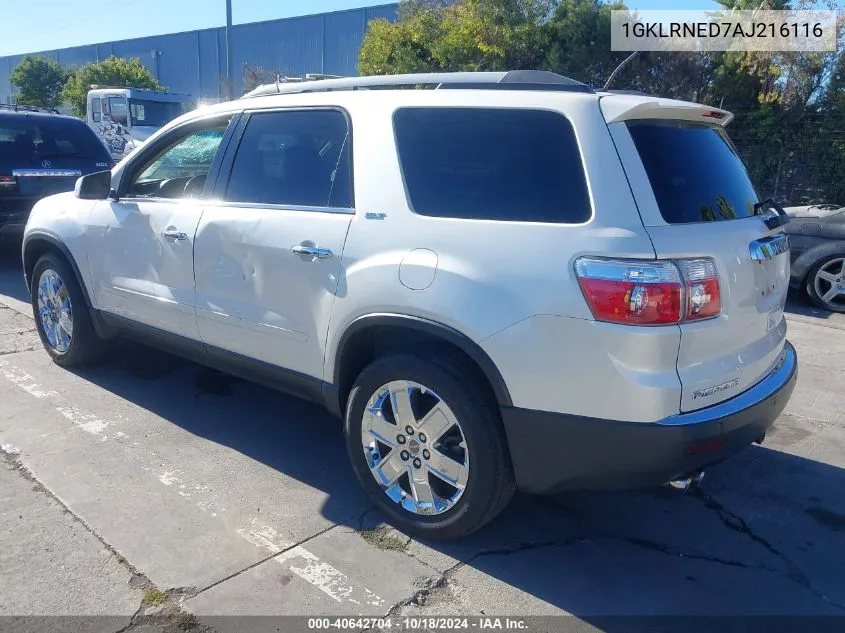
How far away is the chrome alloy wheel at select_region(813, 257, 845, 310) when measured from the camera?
7789 mm

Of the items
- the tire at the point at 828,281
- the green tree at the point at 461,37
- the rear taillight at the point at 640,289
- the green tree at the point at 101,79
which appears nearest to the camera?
the rear taillight at the point at 640,289

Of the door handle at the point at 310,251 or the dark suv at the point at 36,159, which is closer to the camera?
the door handle at the point at 310,251

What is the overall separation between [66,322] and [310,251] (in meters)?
2.77

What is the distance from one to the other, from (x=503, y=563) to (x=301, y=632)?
91 centimetres

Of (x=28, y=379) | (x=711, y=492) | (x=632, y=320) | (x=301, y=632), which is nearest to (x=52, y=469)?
(x=28, y=379)

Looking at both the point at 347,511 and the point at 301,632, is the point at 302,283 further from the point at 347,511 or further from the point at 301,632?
the point at 301,632

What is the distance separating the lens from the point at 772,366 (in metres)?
3.22

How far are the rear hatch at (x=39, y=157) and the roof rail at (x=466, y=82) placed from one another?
579 centimetres

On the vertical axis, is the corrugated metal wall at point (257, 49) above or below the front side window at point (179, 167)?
above

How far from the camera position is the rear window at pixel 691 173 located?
9.20 ft

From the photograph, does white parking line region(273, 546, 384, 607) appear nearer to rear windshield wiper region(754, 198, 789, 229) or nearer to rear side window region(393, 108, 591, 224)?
rear side window region(393, 108, 591, 224)

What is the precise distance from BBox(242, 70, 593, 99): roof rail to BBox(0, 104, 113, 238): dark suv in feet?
19.0

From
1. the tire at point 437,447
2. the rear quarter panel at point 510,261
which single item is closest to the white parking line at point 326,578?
the tire at point 437,447

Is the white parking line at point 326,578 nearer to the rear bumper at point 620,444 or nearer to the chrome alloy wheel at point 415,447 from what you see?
the chrome alloy wheel at point 415,447
